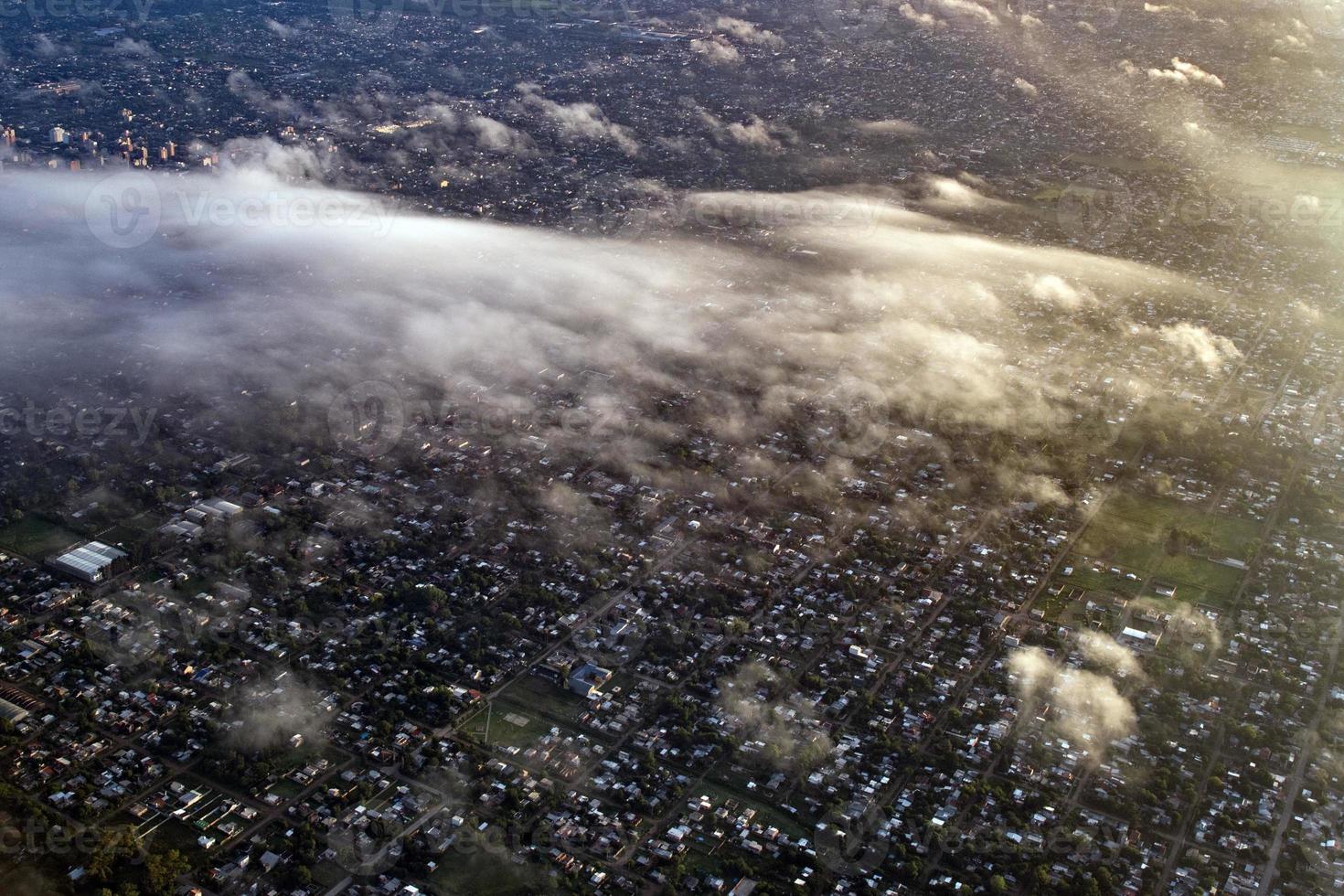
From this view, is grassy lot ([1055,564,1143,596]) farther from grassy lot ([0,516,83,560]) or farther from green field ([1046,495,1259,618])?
grassy lot ([0,516,83,560])

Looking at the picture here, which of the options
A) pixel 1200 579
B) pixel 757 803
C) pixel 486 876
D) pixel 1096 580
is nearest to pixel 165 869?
pixel 486 876

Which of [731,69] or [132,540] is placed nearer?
[132,540]

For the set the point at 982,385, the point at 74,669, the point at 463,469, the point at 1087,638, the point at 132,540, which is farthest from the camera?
the point at 982,385

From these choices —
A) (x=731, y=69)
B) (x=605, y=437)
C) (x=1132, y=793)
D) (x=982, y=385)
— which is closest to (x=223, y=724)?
(x=605, y=437)

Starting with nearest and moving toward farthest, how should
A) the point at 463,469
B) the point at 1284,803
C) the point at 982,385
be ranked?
the point at 1284,803
the point at 463,469
the point at 982,385

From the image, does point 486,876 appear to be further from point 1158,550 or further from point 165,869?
point 1158,550

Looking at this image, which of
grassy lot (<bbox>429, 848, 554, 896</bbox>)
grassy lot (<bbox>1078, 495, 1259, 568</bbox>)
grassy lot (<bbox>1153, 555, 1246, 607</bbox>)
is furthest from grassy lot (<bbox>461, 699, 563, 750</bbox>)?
grassy lot (<bbox>1153, 555, 1246, 607</bbox>)

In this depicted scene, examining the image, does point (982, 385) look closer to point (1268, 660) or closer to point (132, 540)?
point (1268, 660)

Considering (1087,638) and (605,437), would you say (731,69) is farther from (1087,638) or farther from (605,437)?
(1087,638)

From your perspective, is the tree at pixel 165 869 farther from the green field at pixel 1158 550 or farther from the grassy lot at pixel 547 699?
the green field at pixel 1158 550
